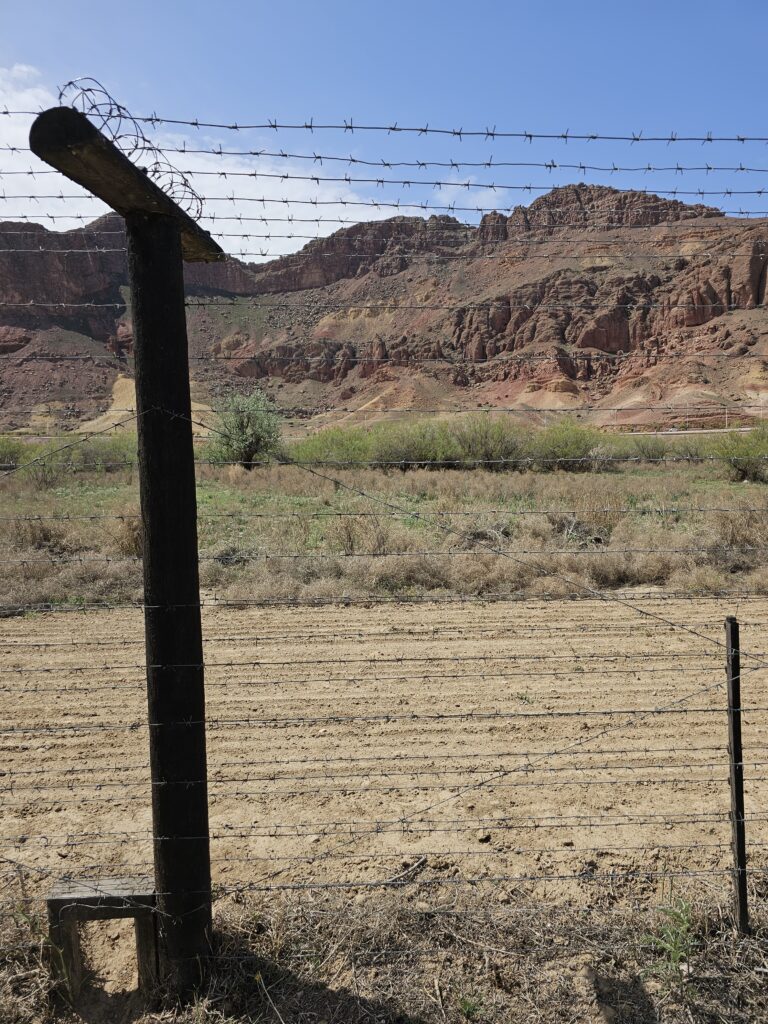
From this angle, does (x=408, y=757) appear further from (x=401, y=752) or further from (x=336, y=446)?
(x=336, y=446)

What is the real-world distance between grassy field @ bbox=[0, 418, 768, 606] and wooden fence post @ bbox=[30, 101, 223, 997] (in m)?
1.08

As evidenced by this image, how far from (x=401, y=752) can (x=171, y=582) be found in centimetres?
280

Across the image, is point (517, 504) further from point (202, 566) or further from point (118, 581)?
point (118, 581)

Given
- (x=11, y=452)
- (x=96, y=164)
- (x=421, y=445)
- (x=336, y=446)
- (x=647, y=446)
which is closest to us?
(x=96, y=164)

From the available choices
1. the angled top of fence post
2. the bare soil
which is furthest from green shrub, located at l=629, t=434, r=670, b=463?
the angled top of fence post

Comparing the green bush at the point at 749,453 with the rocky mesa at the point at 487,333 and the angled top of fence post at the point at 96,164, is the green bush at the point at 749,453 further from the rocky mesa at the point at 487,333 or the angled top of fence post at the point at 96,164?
the rocky mesa at the point at 487,333

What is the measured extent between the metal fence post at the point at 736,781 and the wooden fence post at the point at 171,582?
225cm

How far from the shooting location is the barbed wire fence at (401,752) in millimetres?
3713

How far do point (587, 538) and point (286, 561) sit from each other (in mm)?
4974

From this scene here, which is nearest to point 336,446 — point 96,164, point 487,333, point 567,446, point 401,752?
point 567,446

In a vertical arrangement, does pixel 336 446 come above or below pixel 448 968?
above

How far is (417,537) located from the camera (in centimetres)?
1165

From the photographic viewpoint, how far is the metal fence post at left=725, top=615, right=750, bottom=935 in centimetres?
312

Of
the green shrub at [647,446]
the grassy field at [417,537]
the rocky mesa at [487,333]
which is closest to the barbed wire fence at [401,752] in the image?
the grassy field at [417,537]
